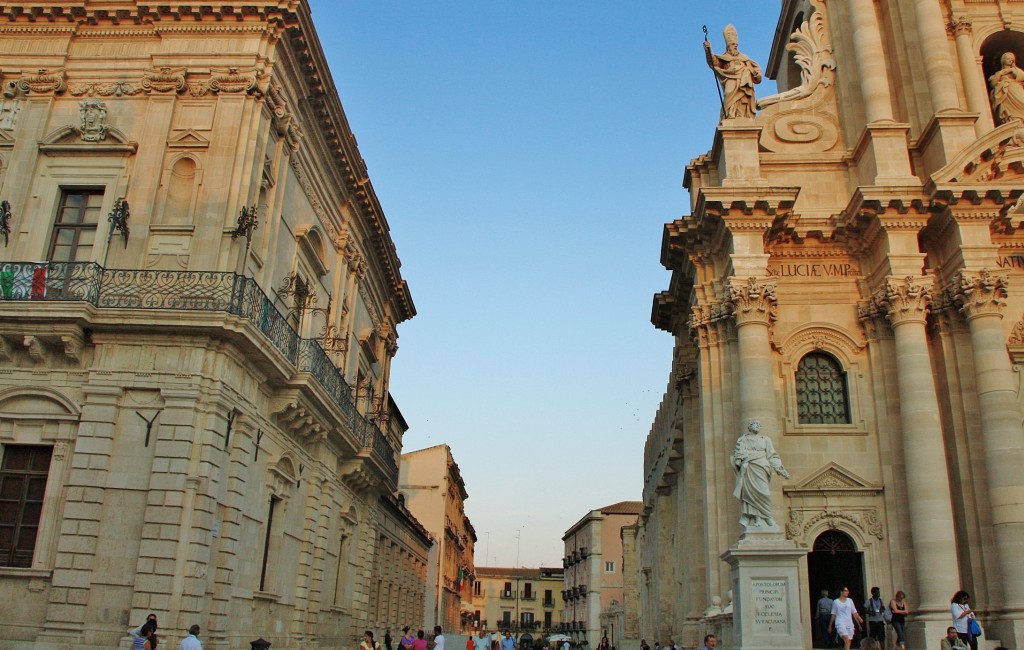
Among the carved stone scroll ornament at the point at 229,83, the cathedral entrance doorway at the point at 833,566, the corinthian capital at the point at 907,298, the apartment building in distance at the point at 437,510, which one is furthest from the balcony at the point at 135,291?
the apartment building in distance at the point at 437,510

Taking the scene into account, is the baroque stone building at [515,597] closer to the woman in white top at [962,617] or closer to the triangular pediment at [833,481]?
the triangular pediment at [833,481]

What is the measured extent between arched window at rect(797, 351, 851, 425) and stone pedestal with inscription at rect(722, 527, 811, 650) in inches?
227

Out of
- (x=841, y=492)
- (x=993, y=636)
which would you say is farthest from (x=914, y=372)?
(x=993, y=636)

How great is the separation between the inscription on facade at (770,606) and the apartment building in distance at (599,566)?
54466 mm

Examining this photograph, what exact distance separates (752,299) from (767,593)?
271 inches

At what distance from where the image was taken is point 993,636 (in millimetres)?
16375

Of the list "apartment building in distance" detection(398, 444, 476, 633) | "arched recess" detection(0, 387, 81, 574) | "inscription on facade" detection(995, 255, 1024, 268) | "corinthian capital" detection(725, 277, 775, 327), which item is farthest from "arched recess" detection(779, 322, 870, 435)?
"apartment building in distance" detection(398, 444, 476, 633)

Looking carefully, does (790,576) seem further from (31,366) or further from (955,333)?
(31,366)

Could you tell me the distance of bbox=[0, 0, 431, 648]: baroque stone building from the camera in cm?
1363

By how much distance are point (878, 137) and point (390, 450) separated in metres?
17.4

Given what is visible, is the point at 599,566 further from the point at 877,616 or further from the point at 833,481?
the point at 877,616

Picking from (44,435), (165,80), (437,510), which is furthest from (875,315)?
(437,510)

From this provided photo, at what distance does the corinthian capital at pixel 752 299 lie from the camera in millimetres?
18656

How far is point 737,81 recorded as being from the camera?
21.3 meters
